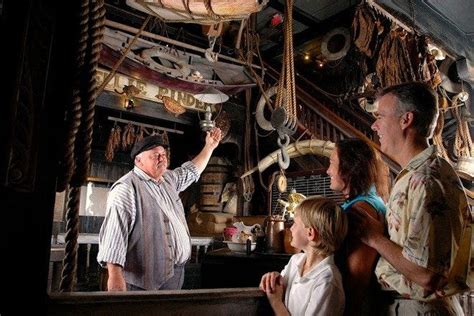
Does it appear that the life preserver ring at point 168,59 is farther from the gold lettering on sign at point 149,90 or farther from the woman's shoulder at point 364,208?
the woman's shoulder at point 364,208

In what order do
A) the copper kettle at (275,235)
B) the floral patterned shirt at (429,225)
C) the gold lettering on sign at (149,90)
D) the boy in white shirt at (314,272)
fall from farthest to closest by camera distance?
the gold lettering on sign at (149,90) → the copper kettle at (275,235) → the boy in white shirt at (314,272) → the floral patterned shirt at (429,225)

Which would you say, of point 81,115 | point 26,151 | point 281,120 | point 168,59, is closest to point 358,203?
point 81,115

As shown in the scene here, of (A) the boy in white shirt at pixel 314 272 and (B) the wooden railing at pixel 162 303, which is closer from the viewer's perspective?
(B) the wooden railing at pixel 162 303

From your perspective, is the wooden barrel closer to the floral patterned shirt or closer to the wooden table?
the wooden table

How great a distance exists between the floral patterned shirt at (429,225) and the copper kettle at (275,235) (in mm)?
1642

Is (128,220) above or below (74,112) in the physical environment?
below

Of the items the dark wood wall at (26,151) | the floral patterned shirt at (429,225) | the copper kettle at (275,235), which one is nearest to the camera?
the dark wood wall at (26,151)

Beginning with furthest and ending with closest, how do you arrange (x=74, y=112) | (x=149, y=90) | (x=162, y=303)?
(x=149, y=90) < (x=162, y=303) < (x=74, y=112)

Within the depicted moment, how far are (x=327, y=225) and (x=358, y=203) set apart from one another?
0.28 m

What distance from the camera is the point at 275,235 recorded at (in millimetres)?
3576

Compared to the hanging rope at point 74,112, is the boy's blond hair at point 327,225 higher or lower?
lower

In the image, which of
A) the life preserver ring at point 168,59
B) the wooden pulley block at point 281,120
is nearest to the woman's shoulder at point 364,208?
the wooden pulley block at point 281,120

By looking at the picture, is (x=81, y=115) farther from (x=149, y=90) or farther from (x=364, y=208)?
(x=149, y=90)

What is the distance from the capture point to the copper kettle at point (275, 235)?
11.7ft
